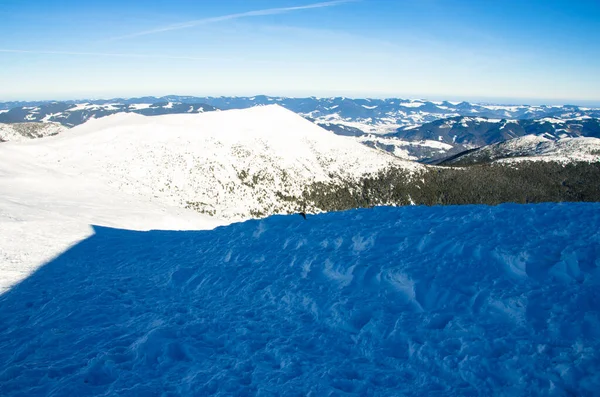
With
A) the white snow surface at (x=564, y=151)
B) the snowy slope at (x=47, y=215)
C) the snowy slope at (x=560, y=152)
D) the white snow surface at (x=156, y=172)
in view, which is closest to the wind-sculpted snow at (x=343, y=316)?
the snowy slope at (x=47, y=215)

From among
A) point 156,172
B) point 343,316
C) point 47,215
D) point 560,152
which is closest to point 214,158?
point 156,172

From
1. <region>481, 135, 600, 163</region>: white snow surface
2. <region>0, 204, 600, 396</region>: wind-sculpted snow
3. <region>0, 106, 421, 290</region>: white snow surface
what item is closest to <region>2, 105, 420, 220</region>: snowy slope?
<region>0, 106, 421, 290</region>: white snow surface

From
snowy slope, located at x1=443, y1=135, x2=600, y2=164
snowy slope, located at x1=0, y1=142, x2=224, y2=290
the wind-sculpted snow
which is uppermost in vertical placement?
the wind-sculpted snow

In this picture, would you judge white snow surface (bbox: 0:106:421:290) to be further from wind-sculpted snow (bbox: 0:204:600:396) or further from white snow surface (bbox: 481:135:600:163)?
white snow surface (bbox: 481:135:600:163)

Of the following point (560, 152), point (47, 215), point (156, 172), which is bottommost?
point (560, 152)

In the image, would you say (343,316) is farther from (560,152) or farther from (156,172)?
→ (560,152)
